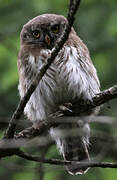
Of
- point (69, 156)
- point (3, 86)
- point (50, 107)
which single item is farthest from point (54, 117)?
point (3, 86)

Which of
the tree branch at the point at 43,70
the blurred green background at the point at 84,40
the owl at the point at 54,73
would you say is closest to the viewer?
the tree branch at the point at 43,70

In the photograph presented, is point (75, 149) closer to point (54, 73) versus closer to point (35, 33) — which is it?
point (54, 73)

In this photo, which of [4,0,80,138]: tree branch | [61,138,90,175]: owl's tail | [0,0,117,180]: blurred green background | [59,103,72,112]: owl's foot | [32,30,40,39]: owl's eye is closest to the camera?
[4,0,80,138]: tree branch

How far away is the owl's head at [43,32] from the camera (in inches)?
233

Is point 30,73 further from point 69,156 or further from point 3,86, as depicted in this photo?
point 3,86

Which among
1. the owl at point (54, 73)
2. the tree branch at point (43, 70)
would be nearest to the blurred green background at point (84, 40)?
the owl at point (54, 73)

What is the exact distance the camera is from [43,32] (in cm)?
606

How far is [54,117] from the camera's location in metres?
4.96

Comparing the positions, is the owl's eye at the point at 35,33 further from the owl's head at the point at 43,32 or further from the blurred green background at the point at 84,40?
the blurred green background at the point at 84,40

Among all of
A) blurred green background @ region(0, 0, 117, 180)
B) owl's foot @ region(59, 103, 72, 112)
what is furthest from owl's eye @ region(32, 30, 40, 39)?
blurred green background @ region(0, 0, 117, 180)

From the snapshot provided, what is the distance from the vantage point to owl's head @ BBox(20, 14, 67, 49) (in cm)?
592

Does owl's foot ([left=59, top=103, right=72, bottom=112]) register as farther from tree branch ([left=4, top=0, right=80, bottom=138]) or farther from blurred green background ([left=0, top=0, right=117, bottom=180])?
blurred green background ([left=0, top=0, right=117, bottom=180])

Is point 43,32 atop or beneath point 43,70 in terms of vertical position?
beneath

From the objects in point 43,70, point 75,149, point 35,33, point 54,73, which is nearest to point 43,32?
point 35,33
